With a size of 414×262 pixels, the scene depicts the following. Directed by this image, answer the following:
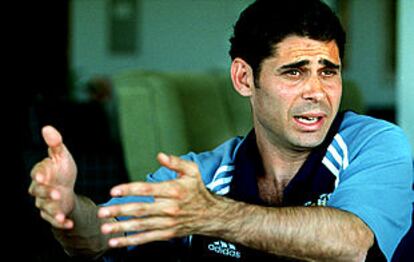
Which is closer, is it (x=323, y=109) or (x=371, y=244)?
(x=371, y=244)

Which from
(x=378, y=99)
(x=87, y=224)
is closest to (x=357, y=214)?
(x=87, y=224)

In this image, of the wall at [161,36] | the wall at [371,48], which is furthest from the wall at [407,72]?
the wall at [371,48]

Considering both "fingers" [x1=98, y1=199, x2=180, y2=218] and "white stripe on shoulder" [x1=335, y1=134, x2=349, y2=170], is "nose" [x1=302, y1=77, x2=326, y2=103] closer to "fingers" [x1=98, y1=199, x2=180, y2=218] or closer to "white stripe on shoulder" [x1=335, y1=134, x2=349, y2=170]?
"white stripe on shoulder" [x1=335, y1=134, x2=349, y2=170]

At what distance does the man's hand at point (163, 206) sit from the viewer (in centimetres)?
117

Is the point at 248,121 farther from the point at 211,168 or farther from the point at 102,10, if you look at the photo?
the point at 102,10

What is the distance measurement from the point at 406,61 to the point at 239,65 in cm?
105

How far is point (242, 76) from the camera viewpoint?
179 cm

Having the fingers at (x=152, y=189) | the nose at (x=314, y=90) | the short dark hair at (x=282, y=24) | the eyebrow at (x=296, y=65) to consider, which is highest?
the short dark hair at (x=282, y=24)

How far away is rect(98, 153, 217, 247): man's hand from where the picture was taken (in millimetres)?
1171

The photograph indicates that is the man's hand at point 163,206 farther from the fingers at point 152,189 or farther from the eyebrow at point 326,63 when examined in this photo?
the eyebrow at point 326,63

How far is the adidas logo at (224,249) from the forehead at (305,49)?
0.41 m

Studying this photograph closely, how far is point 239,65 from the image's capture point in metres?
1.79

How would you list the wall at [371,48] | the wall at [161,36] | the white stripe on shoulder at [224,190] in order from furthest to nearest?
the wall at [371,48] → the wall at [161,36] → the white stripe on shoulder at [224,190]

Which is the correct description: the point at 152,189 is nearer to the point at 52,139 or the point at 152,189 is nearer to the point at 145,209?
the point at 145,209
